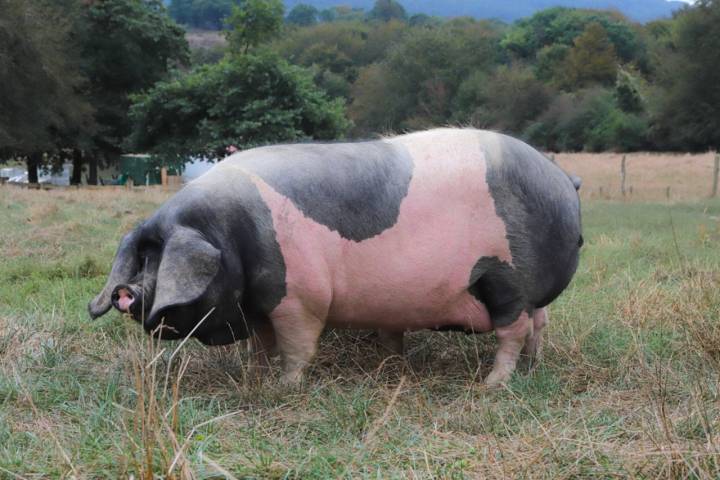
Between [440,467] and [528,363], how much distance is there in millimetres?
2107

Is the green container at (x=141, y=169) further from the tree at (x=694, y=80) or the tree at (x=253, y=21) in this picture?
the tree at (x=694, y=80)

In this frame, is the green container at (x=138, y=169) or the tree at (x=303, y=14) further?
the tree at (x=303, y=14)

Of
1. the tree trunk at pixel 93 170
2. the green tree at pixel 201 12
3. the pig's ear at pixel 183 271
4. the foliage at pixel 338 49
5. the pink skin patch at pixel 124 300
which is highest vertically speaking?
the green tree at pixel 201 12

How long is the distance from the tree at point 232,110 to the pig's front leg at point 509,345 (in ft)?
79.1

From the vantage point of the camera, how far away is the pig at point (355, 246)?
441 centimetres

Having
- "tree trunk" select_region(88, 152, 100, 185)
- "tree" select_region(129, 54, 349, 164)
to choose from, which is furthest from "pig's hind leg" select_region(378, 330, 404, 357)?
"tree trunk" select_region(88, 152, 100, 185)

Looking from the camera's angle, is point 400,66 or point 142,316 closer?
point 142,316

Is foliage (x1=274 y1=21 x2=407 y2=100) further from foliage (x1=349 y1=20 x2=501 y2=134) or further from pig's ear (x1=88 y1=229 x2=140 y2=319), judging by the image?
pig's ear (x1=88 y1=229 x2=140 y2=319)

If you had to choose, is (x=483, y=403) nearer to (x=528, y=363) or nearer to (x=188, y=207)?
(x=528, y=363)

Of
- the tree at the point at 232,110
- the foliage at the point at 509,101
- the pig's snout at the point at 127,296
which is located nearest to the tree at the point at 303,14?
the foliage at the point at 509,101

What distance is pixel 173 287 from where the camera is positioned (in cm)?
420

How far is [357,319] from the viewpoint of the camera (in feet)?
15.7

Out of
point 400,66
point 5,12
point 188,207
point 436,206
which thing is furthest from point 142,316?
point 400,66

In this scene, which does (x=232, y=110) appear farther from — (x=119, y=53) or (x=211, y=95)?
(x=119, y=53)
